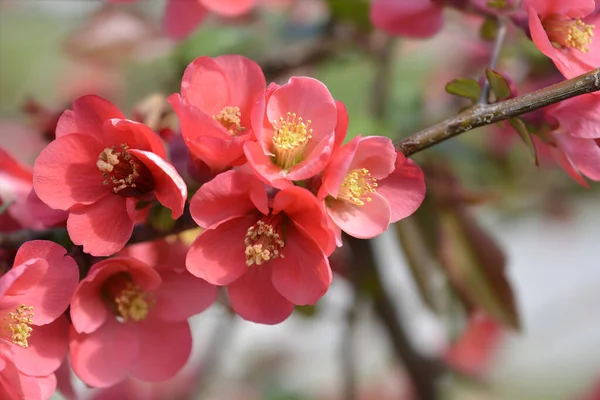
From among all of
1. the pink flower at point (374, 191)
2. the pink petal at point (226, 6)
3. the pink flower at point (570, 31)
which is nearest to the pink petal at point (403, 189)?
the pink flower at point (374, 191)

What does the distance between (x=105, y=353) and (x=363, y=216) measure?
0.54 feet

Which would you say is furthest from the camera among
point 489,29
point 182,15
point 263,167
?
point 182,15

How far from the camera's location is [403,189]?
1.19ft

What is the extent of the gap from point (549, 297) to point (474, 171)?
1.01 metres

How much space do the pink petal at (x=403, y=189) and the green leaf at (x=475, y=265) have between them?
0.28m

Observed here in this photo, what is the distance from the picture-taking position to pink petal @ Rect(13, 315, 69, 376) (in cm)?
35

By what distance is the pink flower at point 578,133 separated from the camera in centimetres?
36

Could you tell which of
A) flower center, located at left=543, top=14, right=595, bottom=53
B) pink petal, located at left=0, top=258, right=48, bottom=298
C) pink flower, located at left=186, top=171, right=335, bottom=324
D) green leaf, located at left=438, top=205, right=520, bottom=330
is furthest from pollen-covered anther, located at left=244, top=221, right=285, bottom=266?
green leaf, located at left=438, top=205, right=520, bottom=330

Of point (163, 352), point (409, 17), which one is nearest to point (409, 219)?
point (409, 17)

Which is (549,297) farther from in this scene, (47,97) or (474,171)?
(47,97)

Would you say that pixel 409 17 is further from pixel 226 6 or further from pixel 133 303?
pixel 133 303

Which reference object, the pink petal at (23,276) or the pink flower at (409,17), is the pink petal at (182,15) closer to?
the pink flower at (409,17)

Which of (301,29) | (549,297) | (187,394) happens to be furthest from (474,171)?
(549,297)

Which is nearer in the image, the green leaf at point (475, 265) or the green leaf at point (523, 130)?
the green leaf at point (523, 130)
